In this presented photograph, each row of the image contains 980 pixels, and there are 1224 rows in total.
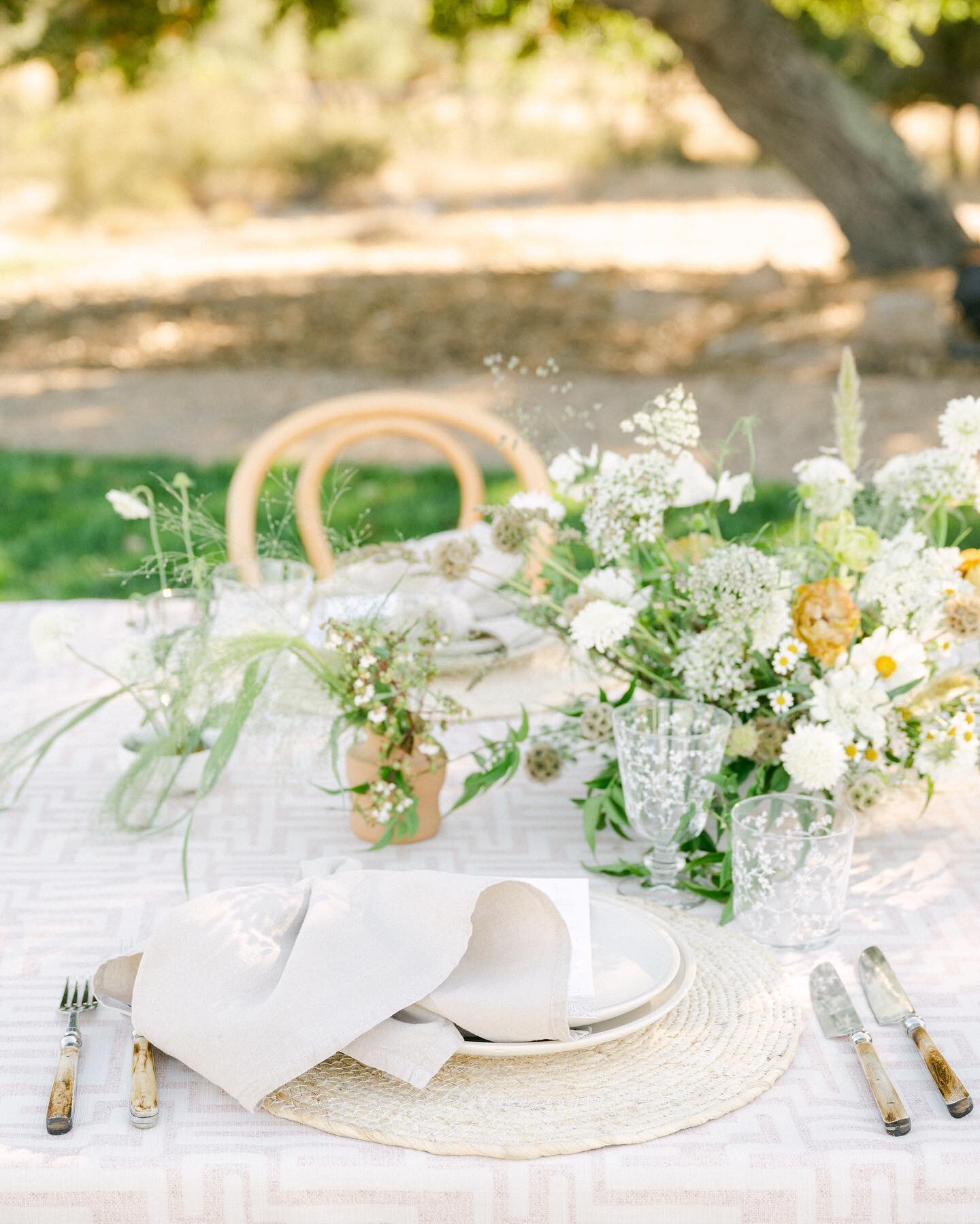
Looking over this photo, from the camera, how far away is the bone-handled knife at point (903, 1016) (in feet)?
3.60

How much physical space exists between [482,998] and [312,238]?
13035 millimetres

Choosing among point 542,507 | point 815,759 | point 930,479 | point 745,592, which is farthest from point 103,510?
point 815,759

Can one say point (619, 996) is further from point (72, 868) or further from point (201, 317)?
point (201, 317)

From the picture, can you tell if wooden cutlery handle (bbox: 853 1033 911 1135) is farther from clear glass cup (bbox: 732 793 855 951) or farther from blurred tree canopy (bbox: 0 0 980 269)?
blurred tree canopy (bbox: 0 0 980 269)

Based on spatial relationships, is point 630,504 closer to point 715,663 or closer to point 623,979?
point 715,663

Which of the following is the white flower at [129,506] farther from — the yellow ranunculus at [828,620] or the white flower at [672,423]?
the yellow ranunculus at [828,620]

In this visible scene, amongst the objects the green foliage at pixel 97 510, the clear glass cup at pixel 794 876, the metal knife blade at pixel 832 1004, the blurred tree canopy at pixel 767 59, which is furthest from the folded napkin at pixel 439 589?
the blurred tree canopy at pixel 767 59

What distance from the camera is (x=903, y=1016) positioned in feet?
4.00

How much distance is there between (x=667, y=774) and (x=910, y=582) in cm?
34

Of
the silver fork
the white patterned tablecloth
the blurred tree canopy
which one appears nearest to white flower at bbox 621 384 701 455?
the white patterned tablecloth

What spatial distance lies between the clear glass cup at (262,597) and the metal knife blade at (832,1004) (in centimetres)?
64

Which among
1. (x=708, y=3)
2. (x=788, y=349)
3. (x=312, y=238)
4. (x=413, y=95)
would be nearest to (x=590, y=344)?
(x=788, y=349)

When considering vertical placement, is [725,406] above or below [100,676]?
below

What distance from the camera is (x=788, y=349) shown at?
809 centimetres
